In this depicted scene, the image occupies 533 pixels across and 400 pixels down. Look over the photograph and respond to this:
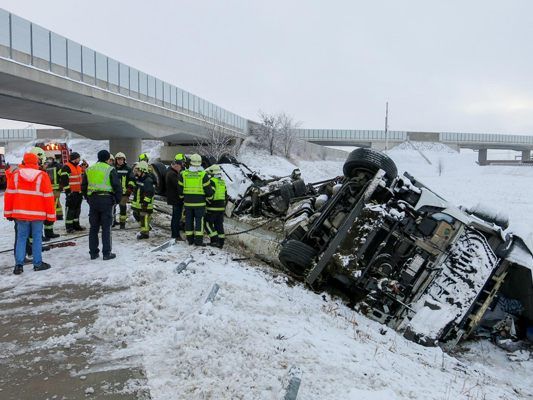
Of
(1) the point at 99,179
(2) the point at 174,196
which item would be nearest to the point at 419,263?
(2) the point at 174,196

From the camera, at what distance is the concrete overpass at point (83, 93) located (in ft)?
52.3

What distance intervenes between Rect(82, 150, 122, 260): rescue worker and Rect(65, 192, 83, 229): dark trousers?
2.19m

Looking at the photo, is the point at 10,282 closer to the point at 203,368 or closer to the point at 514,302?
the point at 203,368

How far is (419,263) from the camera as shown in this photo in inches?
226

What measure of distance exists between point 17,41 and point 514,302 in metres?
17.2

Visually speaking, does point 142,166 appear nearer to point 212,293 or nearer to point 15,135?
point 212,293

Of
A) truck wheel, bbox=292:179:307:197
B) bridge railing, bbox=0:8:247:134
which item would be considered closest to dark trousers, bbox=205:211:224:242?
truck wheel, bbox=292:179:307:197

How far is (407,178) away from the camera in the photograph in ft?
22.4

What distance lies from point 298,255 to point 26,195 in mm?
3550

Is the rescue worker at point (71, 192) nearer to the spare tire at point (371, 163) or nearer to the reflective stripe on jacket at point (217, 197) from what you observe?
the reflective stripe on jacket at point (217, 197)

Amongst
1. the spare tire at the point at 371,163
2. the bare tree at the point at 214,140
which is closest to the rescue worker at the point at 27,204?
the spare tire at the point at 371,163

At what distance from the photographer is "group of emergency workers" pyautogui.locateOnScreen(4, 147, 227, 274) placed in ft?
17.6

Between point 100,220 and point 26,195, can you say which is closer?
point 26,195

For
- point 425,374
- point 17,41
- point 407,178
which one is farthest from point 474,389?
point 17,41
